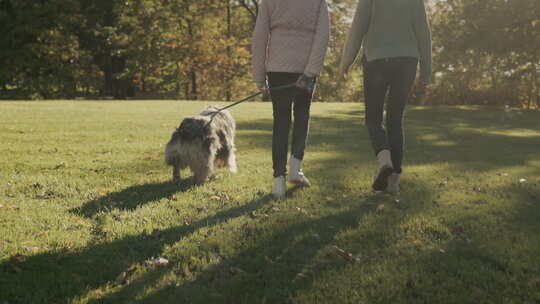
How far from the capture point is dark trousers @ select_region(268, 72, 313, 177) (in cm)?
423

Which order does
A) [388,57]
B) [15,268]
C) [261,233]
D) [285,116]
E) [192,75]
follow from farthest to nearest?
[192,75] < [285,116] < [388,57] < [261,233] < [15,268]

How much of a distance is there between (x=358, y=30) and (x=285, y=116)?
3.61ft

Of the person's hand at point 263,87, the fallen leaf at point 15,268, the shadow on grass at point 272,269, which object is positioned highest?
the person's hand at point 263,87

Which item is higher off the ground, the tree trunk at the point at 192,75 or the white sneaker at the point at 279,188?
the tree trunk at the point at 192,75

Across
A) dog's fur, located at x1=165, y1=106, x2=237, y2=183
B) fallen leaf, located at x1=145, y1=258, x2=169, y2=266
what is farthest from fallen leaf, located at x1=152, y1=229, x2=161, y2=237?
dog's fur, located at x1=165, y1=106, x2=237, y2=183

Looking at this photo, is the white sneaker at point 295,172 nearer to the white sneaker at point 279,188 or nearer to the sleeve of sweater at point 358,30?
the white sneaker at point 279,188

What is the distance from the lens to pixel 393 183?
462 centimetres

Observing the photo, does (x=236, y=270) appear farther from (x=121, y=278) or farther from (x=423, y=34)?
(x=423, y=34)

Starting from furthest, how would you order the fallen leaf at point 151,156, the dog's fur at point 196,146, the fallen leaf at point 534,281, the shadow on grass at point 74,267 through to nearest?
the fallen leaf at point 151,156
the dog's fur at point 196,146
the fallen leaf at point 534,281
the shadow on grass at point 74,267

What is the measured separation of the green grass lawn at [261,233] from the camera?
8.45 feet

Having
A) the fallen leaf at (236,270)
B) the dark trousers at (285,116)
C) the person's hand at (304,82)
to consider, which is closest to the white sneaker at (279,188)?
the dark trousers at (285,116)

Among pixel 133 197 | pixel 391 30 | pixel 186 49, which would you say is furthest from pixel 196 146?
pixel 186 49

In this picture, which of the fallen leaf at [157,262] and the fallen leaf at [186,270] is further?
the fallen leaf at [157,262]

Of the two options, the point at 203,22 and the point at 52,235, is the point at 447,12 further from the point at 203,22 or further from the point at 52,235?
the point at 52,235
